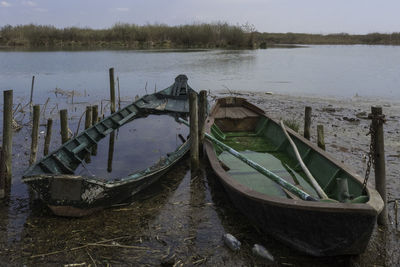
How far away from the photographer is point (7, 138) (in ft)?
21.9

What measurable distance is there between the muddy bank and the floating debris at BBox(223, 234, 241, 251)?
0.31ft

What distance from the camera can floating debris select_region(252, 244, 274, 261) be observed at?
496cm

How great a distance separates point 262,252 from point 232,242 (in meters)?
0.51

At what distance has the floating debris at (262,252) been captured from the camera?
4.96 metres

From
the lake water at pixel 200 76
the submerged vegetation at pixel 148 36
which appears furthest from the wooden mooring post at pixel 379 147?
the submerged vegetation at pixel 148 36

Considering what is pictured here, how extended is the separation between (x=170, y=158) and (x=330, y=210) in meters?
4.22

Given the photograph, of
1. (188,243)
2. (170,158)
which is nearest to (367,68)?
(170,158)

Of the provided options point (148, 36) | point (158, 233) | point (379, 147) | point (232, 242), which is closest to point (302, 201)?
point (232, 242)

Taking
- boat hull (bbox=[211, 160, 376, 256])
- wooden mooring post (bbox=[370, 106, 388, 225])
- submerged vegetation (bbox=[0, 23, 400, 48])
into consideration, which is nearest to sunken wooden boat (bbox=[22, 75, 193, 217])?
boat hull (bbox=[211, 160, 376, 256])

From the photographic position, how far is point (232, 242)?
5289mm

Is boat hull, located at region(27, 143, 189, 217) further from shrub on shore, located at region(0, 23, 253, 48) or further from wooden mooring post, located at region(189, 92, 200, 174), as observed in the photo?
shrub on shore, located at region(0, 23, 253, 48)

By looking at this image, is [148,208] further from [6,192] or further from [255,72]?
[255,72]

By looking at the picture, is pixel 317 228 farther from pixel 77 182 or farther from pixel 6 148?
pixel 6 148

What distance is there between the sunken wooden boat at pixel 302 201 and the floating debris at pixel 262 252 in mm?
280
